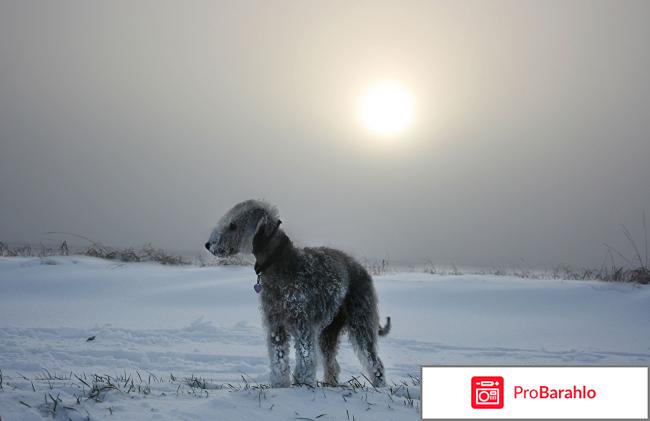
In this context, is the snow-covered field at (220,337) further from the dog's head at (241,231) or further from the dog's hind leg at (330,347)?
the dog's head at (241,231)

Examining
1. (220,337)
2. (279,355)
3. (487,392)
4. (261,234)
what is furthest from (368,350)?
(220,337)

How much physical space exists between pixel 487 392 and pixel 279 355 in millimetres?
2210

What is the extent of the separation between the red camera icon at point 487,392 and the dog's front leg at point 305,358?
1.75 m

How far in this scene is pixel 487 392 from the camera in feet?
11.9

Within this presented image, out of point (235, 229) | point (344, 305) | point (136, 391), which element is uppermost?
point (235, 229)

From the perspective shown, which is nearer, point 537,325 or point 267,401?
point 267,401

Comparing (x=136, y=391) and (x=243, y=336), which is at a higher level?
(x=136, y=391)

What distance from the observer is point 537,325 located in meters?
10.6

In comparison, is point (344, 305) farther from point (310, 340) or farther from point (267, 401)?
point (267, 401)

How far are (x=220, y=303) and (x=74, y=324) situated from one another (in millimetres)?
3424

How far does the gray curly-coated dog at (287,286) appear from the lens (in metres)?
5.01

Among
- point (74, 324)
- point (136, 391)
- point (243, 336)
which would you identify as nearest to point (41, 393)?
point (136, 391)

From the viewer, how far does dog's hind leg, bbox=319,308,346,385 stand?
5.79 m

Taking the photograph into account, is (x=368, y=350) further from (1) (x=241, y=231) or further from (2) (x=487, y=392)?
(2) (x=487, y=392)
